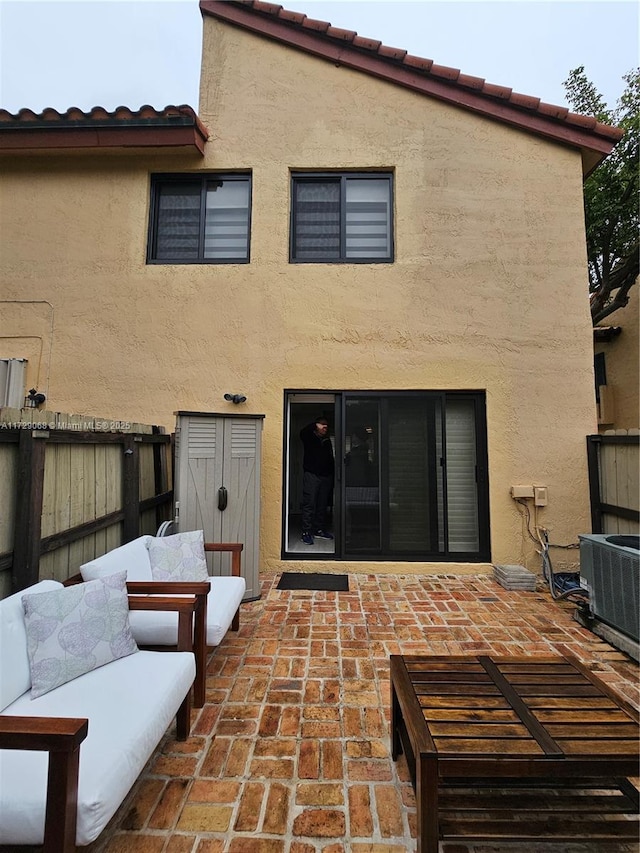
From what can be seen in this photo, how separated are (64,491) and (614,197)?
31.9ft

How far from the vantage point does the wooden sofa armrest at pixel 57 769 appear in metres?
1.23

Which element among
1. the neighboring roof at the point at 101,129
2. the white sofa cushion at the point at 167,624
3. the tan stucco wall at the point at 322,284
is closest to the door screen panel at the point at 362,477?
the tan stucco wall at the point at 322,284

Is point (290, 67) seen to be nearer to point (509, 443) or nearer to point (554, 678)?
point (509, 443)

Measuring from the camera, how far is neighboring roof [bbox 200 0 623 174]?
5.11 metres

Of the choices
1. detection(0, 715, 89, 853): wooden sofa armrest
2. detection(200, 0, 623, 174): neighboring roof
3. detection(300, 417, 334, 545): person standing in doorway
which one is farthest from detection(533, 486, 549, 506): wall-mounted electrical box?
detection(0, 715, 89, 853): wooden sofa armrest

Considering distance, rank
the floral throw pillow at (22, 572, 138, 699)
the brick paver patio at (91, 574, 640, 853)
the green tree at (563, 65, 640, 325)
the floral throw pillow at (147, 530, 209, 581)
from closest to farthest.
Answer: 1. the brick paver patio at (91, 574, 640, 853)
2. the floral throw pillow at (22, 572, 138, 699)
3. the floral throw pillow at (147, 530, 209, 581)
4. the green tree at (563, 65, 640, 325)

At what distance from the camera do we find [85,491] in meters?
3.27

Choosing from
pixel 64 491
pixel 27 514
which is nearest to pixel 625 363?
pixel 64 491

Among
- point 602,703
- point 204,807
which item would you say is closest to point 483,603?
point 602,703

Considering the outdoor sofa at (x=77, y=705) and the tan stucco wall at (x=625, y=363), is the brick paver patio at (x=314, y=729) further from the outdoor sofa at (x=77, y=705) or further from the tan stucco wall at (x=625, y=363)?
the tan stucco wall at (x=625, y=363)

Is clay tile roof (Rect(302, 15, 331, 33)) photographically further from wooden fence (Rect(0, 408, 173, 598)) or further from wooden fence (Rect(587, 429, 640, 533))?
wooden fence (Rect(587, 429, 640, 533))

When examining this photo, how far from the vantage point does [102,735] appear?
156 cm

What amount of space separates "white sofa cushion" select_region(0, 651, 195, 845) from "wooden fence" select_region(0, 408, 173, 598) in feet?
3.20

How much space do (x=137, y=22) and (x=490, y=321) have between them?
689cm
